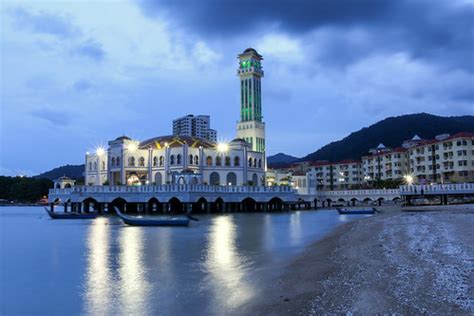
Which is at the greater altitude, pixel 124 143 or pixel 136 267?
pixel 124 143

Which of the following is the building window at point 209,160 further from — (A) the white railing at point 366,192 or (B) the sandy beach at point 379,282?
(B) the sandy beach at point 379,282

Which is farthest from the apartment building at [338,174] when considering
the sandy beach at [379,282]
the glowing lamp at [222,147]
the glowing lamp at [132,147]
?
the sandy beach at [379,282]

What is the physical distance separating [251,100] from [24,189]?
87329 millimetres

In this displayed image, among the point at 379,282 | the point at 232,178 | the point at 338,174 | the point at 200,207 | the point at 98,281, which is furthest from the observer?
the point at 338,174

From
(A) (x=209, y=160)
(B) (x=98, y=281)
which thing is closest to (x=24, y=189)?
(A) (x=209, y=160)

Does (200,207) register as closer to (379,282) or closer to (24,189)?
(379,282)

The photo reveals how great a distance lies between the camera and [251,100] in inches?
4077

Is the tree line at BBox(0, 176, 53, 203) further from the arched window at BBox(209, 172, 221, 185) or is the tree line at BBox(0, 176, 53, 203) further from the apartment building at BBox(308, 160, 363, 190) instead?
the arched window at BBox(209, 172, 221, 185)

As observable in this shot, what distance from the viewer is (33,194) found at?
14575cm

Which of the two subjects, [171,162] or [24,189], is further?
[24,189]

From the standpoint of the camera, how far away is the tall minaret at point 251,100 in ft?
334

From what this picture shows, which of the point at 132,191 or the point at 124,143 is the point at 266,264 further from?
the point at 124,143

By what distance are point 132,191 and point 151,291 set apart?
5018 centimetres

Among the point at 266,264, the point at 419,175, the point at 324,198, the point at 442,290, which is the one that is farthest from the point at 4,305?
the point at 419,175
